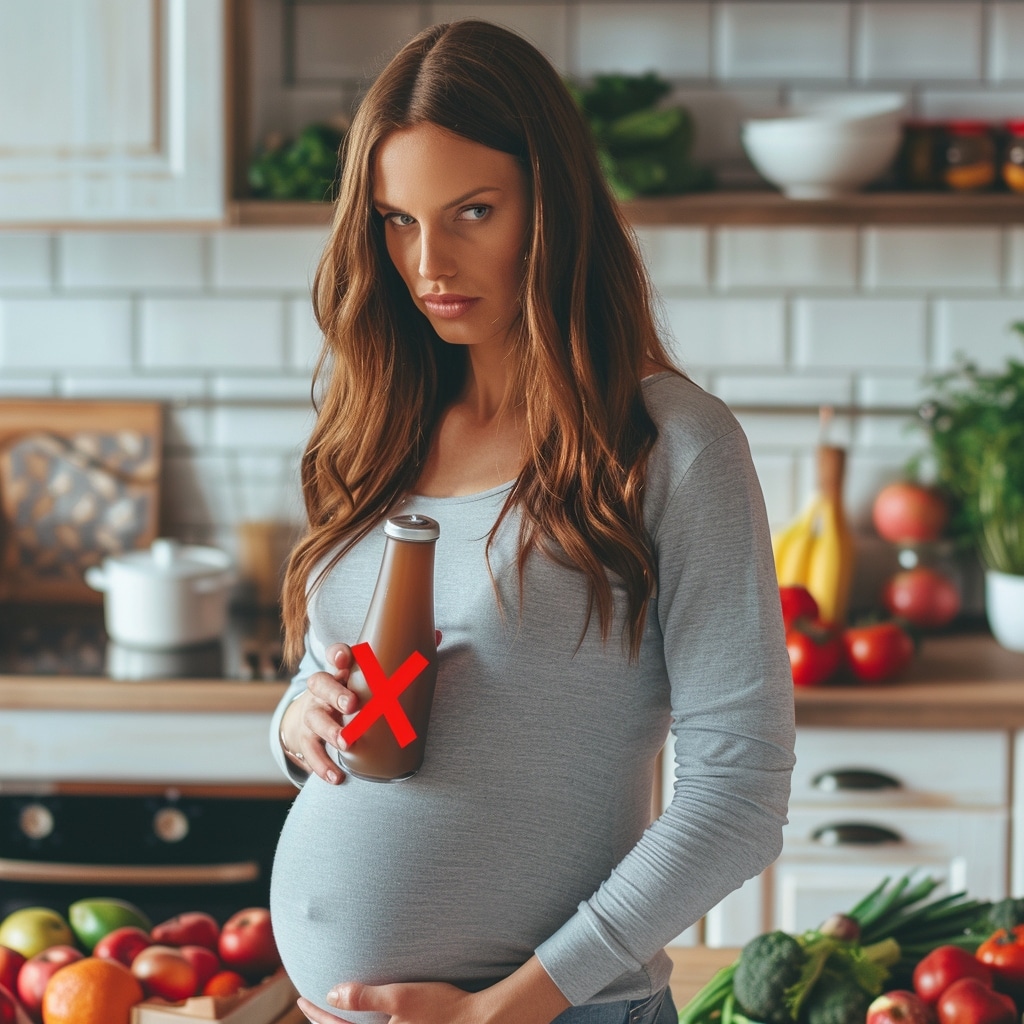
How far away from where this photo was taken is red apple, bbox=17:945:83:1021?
103 cm

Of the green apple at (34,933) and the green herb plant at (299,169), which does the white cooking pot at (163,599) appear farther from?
the green apple at (34,933)

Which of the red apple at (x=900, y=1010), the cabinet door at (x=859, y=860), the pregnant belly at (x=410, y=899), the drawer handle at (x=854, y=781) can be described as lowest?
the cabinet door at (x=859, y=860)

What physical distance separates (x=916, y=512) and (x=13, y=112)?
1.60 metres

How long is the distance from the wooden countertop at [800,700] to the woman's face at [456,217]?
99 centimetres

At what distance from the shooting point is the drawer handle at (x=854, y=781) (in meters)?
1.82

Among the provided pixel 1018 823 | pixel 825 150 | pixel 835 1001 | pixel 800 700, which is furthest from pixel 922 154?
pixel 835 1001

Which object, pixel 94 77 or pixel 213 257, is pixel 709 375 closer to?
pixel 213 257

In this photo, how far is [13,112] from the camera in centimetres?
195

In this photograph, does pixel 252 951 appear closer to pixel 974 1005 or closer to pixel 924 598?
pixel 974 1005

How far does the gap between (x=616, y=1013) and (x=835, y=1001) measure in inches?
6.9

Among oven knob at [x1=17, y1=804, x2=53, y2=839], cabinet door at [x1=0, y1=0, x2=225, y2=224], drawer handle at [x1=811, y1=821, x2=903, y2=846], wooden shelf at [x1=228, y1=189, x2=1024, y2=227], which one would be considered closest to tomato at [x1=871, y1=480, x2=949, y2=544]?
wooden shelf at [x1=228, y1=189, x2=1024, y2=227]

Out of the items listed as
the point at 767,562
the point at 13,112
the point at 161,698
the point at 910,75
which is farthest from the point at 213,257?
the point at 767,562

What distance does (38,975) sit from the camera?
3.40ft

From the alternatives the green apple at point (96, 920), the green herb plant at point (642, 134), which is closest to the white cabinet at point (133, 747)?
the green apple at point (96, 920)
